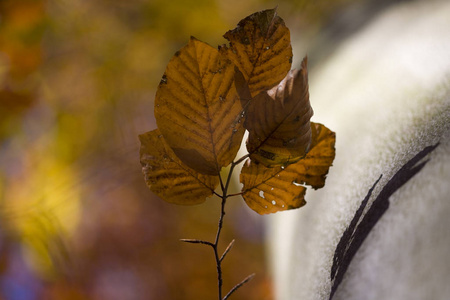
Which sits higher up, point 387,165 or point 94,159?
point 94,159

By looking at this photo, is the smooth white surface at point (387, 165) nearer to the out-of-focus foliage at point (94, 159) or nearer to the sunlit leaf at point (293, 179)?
the sunlit leaf at point (293, 179)

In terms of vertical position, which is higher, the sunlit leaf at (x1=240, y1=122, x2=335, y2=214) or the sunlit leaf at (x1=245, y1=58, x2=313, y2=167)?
the sunlit leaf at (x1=245, y1=58, x2=313, y2=167)

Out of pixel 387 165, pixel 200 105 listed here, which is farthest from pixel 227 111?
pixel 387 165

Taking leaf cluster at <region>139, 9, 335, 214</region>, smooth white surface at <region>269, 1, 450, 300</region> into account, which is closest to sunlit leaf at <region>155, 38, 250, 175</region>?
leaf cluster at <region>139, 9, 335, 214</region>

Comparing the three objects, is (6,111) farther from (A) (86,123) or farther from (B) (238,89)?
(B) (238,89)

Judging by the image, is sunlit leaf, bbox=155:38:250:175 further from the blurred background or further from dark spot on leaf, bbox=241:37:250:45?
the blurred background

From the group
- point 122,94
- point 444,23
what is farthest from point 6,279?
point 444,23

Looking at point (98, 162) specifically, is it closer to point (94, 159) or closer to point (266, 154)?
point (94, 159)

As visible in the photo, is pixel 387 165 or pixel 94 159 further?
pixel 94 159
